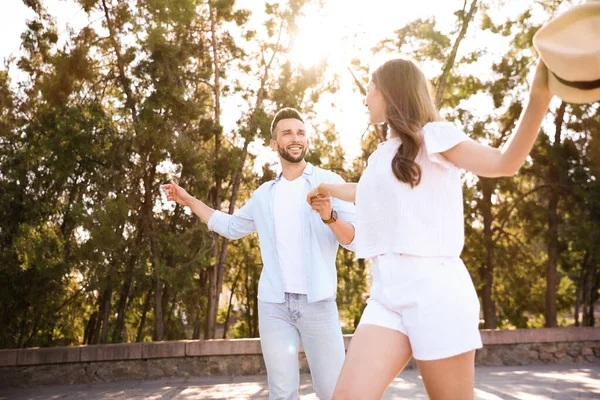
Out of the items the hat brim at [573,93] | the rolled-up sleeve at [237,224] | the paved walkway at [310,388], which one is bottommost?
the paved walkway at [310,388]

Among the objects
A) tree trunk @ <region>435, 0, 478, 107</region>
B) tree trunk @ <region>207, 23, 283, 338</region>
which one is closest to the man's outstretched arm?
tree trunk @ <region>207, 23, 283, 338</region>

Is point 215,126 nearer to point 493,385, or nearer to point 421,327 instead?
point 493,385

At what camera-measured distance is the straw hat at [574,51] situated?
1949 mm

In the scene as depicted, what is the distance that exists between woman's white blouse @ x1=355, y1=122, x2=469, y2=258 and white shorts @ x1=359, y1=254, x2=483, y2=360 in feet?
0.18

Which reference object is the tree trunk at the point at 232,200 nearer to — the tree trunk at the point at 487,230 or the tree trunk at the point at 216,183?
the tree trunk at the point at 216,183

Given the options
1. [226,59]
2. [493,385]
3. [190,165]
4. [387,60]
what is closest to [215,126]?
[190,165]

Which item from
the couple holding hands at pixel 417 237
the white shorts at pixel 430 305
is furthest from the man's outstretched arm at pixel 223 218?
the white shorts at pixel 430 305

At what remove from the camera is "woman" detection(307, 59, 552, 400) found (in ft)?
8.18

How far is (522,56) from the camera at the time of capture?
15.5 metres

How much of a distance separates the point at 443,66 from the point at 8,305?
10.1 meters

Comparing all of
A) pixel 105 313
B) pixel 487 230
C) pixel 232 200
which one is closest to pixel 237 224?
pixel 232 200

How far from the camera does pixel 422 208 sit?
2.61 m

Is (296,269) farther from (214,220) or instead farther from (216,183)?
(216,183)

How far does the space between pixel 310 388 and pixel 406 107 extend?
699 centimetres
